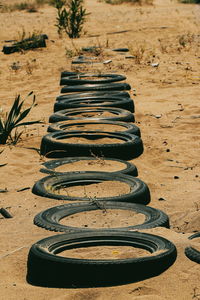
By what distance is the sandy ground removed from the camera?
3154mm

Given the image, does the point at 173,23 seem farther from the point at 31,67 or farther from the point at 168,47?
the point at 31,67

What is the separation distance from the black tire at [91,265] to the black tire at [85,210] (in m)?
0.39

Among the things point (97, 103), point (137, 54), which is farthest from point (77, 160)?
point (137, 54)

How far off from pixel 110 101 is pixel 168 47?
5117mm

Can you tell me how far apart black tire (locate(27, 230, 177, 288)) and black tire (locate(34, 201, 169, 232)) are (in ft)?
1.29

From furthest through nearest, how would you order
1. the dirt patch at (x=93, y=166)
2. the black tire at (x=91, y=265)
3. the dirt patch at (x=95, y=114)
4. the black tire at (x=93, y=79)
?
the black tire at (x=93, y=79), the dirt patch at (x=95, y=114), the dirt patch at (x=93, y=166), the black tire at (x=91, y=265)

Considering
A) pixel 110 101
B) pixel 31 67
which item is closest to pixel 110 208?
pixel 110 101

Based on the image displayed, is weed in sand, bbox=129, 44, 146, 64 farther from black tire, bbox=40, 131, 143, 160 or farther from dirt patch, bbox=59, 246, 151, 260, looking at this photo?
dirt patch, bbox=59, 246, 151, 260

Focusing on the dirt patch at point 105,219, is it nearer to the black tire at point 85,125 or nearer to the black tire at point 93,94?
the black tire at point 85,125

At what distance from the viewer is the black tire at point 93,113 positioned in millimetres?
7852

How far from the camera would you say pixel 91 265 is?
10.2 feet


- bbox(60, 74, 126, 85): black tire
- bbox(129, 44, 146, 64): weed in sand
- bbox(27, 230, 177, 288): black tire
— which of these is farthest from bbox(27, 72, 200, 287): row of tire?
bbox(129, 44, 146, 64): weed in sand

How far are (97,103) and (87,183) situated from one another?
3.69 metres

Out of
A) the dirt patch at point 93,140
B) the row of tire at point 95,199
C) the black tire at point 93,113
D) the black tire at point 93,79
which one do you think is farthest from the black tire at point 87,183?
the black tire at point 93,79
